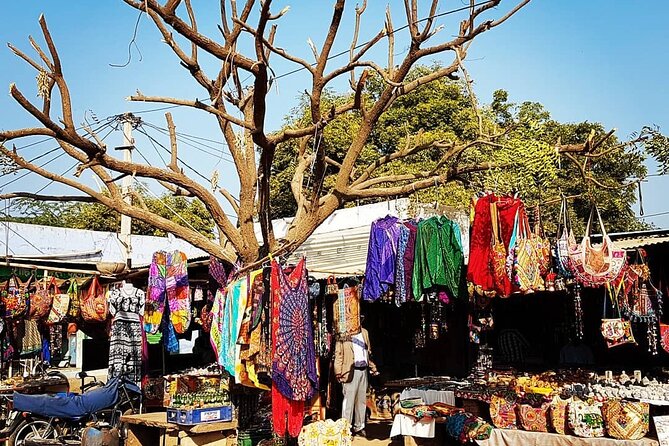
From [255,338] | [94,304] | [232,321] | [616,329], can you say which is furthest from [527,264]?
[94,304]

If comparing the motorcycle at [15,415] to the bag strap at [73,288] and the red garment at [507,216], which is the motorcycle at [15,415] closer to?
the bag strap at [73,288]

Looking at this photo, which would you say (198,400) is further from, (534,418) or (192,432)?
(534,418)

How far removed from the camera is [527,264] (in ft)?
21.1

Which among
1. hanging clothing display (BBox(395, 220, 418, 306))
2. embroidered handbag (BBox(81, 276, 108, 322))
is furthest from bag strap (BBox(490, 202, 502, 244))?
embroidered handbag (BBox(81, 276, 108, 322))

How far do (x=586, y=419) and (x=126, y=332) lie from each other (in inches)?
234

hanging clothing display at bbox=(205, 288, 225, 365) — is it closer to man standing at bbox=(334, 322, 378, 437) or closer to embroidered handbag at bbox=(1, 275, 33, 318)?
man standing at bbox=(334, 322, 378, 437)

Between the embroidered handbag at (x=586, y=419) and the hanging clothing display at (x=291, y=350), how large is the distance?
93.8 inches

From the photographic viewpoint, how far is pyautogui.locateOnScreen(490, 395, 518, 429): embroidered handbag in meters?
6.86

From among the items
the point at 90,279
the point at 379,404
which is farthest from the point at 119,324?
the point at 379,404

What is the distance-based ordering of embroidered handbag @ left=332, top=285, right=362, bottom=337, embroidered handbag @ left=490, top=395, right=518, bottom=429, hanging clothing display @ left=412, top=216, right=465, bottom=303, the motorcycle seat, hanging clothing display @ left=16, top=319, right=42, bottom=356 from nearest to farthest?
embroidered handbag @ left=490, top=395, right=518, bottom=429, hanging clothing display @ left=412, top=216, right=465, bottom=303, embroidered handbag @ left=332, top=285, right=362, bottom=337, the motorcycle seat, hanging clothing display @ left=16, top=319, right=42, bottom=356

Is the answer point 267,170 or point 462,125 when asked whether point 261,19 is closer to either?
point 267,170

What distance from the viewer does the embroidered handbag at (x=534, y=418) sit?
6.64 metres

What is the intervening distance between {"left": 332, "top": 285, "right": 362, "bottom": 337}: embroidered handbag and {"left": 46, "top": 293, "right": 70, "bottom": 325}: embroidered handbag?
12.6 feet

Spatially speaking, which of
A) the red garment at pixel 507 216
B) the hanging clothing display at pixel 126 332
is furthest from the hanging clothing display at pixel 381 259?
the hanging clothing display at pixel 126 332
